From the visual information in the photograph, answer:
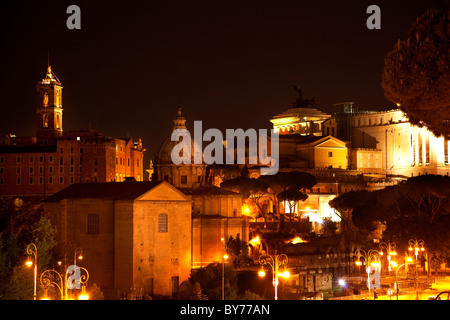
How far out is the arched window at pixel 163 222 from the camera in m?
40.4

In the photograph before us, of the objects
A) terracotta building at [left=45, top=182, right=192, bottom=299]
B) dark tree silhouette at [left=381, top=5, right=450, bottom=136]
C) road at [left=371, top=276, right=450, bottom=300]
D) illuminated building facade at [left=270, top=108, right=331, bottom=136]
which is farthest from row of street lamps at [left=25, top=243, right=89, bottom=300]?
illuminated building facade at [left=270, top=108, right=331, bottom=136]

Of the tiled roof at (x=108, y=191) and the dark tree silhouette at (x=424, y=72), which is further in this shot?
the tiled roof at (x=108, y=191)

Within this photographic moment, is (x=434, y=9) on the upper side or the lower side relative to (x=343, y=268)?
upper

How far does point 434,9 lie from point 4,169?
59580mm

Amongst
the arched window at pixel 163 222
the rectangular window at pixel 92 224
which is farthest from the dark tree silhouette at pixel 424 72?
the rectangular window at pixel 92 224

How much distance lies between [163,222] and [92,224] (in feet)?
12.5

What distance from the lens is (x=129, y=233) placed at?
39.1 m

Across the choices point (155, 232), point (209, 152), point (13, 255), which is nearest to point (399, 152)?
point (209, 152)

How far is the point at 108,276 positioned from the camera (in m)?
39.3

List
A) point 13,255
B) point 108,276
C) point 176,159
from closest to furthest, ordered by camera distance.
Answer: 1. point 13,255
2. point 108,276
3. point 176,159

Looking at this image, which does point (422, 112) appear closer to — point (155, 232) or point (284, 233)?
point (155, 232)

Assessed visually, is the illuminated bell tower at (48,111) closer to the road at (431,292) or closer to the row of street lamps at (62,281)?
the row of street lamps at (62,281)

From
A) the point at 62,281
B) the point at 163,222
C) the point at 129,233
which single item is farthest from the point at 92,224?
the point at 62,281

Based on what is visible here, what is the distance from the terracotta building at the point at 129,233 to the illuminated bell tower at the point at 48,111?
3732 cm
